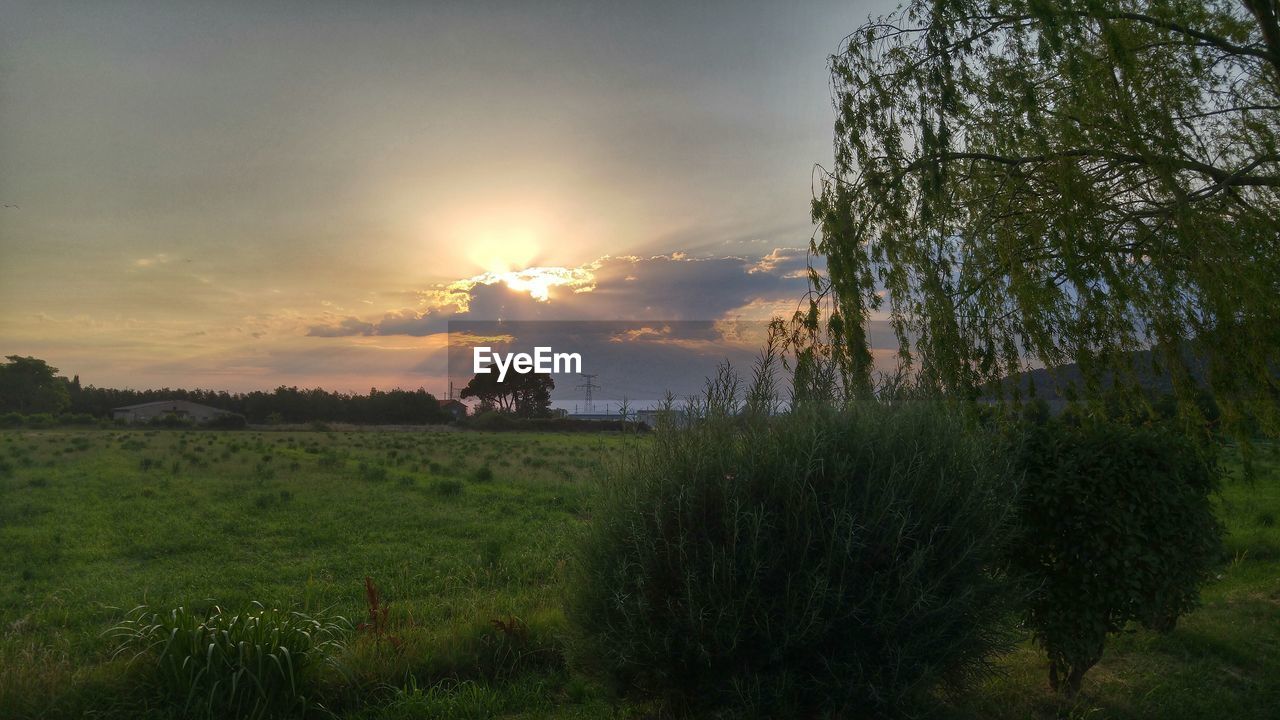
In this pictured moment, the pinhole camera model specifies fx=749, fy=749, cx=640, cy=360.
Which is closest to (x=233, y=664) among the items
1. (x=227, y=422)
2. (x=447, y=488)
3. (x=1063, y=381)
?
(x=1063, y=381)

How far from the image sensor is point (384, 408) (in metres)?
64.2

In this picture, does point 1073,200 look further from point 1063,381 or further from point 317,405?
point 317,405

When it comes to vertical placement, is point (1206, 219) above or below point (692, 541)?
above

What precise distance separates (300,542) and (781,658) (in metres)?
13.5

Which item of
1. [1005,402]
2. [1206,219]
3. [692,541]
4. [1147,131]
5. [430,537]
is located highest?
[1147,131]

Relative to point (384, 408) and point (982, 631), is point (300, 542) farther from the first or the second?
point (384, 408)

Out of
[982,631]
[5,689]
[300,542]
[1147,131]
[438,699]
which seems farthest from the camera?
[300,542]

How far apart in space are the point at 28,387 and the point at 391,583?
45.0 metres

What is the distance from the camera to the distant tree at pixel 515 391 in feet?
253

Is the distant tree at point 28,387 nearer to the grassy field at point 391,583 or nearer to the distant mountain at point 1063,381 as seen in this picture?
the grassy field at point 391,583

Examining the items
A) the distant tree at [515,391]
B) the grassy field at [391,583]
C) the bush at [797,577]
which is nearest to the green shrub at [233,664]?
the grassy field at [391,583]

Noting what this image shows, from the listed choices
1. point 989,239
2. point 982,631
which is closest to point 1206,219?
point 989,239

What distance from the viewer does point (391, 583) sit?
449 inches

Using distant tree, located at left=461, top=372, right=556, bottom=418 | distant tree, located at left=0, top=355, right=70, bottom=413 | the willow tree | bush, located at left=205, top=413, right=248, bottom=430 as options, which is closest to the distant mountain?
the willow tree
